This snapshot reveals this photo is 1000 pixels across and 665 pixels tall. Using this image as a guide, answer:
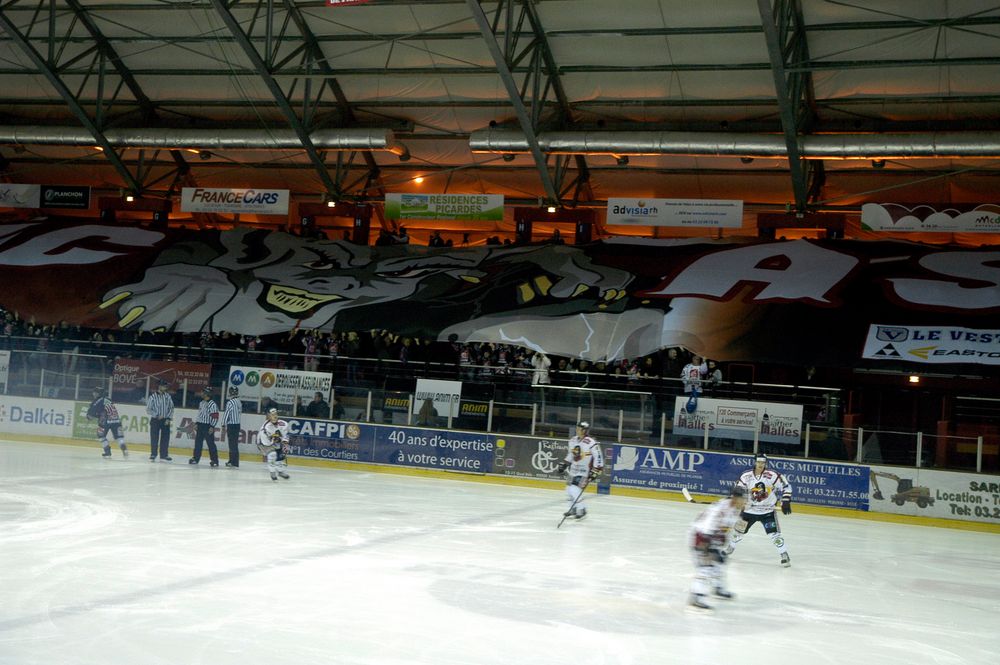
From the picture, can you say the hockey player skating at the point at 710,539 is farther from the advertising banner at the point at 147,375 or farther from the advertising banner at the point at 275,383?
the advertising banner at the point at 147,375

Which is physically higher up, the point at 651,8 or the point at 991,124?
the point at 651,8

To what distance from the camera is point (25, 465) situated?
18547 millimetres

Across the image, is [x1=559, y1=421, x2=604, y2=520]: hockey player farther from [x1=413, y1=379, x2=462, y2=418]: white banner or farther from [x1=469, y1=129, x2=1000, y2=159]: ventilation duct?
[x1=469, y1=129, x2=1000, y2=159]: ventilation duct

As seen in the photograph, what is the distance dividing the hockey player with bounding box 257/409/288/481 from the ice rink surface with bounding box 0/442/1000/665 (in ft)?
5.26

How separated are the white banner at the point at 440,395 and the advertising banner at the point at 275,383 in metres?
2.42

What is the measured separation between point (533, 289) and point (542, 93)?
17.9 feet

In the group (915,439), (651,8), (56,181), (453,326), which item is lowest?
(915,439)

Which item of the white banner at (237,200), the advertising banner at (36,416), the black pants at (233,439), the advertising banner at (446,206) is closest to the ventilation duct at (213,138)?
the white banner at (237,200)

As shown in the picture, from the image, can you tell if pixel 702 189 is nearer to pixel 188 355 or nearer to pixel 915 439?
pixel 915 439

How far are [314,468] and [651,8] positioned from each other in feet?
44.1

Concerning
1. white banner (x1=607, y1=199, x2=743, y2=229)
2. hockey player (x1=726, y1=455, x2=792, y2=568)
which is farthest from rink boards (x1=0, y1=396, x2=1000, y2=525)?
white banner (x1=607, y1=199, x2=743, y2=229)

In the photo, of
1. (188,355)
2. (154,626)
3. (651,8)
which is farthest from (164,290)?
(154,626)

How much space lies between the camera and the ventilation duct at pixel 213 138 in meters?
28.1

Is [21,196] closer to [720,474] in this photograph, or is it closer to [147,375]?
[147,375]
